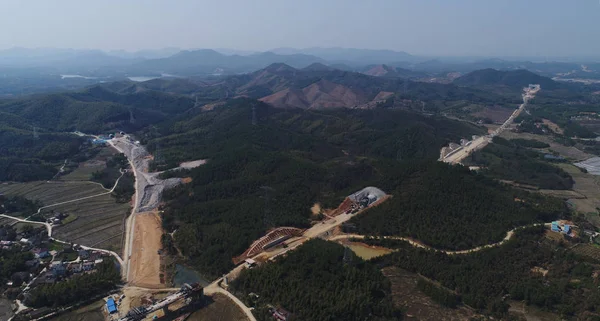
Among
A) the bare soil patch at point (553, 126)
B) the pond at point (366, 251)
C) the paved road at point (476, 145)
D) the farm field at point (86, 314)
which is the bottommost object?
the farm field at point (86, 314)

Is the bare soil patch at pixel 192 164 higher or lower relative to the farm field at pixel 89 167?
higher

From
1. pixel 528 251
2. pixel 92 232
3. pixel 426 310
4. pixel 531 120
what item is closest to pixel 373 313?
pixel 426 310

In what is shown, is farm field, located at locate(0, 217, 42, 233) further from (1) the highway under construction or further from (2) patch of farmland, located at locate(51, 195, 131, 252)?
(1) the highway under construction

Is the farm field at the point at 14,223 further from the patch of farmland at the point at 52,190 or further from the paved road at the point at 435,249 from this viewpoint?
the paved road at the point at 435,249

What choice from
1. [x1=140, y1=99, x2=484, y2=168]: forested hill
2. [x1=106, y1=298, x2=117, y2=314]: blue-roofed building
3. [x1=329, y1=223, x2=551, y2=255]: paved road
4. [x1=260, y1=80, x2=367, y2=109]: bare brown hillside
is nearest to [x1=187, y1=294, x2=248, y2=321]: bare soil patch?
[x1=106, y1=298, x2=117, y2=314]: blue-roofed building

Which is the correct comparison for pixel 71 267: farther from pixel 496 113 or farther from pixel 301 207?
pixel 496 113

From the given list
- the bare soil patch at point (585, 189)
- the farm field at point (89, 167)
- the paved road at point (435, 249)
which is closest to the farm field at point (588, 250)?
the paved road at point (435, 249)

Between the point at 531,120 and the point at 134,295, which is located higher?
the point at 531,120

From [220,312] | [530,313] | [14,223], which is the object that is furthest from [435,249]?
[14,223]

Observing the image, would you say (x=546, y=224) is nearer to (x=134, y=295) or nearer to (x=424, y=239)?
(x=424, y=239)
